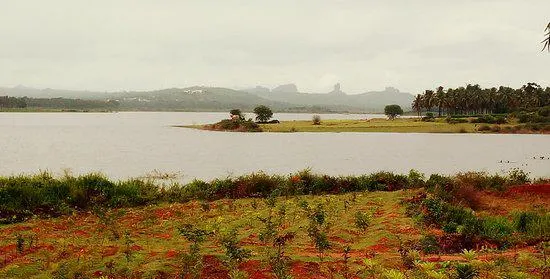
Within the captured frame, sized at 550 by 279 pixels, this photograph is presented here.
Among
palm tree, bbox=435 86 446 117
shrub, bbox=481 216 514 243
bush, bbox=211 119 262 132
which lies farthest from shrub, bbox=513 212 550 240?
palm tree, bbox=435 86 446 117

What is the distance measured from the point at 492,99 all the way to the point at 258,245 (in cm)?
16400

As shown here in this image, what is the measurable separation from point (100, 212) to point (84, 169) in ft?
133

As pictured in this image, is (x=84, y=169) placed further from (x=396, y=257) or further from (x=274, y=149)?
(x=396, y=257)

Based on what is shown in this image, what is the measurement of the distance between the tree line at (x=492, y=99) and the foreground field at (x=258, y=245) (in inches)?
5753

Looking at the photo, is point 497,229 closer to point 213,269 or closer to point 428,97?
point 213,269

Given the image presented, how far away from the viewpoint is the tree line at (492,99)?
504 ft

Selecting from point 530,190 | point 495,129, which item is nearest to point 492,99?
point 495,129

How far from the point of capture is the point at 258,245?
15484 mm

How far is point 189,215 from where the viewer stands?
2192 centimetres

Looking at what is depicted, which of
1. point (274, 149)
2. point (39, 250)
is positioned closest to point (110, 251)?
point (39, 250)

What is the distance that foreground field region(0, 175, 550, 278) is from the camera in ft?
38.5

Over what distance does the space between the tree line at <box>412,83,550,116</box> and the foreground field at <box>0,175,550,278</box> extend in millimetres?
146135

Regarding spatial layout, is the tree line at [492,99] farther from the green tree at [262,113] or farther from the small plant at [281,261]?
the small plant at [281,261]

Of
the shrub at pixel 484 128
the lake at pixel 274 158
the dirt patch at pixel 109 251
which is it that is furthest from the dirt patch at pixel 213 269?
the shrub at pixel 484 128
